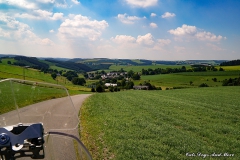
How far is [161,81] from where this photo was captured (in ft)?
284

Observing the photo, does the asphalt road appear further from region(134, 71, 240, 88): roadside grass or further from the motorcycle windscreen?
region(134, 71, 240, 88): roadside grass

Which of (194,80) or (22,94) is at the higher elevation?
(22,94)

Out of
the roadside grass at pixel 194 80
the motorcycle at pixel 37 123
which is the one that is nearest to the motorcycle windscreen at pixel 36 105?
the motorcycle at pixel 37 123

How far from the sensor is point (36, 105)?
9.87ft

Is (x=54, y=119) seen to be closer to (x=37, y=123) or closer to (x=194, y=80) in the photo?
(x=37, y=123)

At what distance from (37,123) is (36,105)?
0.75 metres

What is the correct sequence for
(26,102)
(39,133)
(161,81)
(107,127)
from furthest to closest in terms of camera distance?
(161,81), (107,127), (26,102), (39,133)

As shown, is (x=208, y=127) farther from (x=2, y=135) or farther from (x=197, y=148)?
(x=2, y=135)

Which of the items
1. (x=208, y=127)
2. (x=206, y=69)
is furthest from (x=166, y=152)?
(x=206, y=69)

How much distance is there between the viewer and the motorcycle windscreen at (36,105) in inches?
110

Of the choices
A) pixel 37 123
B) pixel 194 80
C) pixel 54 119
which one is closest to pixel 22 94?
pixel 54 119

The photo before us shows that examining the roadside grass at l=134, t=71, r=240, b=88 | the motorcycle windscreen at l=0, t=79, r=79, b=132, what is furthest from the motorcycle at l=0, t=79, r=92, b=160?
the roadside grass at l=134, t=71, r=240, b=88

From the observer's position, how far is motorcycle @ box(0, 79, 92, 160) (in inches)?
86.0

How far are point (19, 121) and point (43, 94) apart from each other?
1.62 feet
